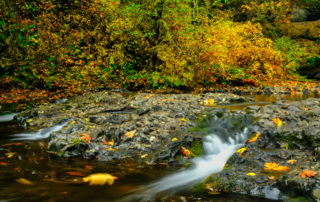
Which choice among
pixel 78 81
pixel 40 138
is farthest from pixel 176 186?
pixel 78 81

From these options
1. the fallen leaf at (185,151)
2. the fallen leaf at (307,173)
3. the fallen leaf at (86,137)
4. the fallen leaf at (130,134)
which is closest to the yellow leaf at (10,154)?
the fallen leaf at (86,137)

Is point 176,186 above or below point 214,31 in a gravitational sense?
below

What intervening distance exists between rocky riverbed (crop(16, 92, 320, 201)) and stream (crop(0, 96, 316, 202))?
0.67 ft

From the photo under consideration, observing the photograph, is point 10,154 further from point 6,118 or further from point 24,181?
point 6,118

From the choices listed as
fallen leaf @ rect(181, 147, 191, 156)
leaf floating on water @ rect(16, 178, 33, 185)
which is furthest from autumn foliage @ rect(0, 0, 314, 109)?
leaf floating on water @ rect(16, 178, 33, 185)

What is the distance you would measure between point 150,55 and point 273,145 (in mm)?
9781

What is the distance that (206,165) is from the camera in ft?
12.9

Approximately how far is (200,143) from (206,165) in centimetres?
52

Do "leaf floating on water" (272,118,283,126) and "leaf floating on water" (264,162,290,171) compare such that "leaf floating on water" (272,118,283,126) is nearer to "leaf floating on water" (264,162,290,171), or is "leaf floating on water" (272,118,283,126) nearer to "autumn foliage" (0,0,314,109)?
"leaf floating on water" (264,162,290,171)

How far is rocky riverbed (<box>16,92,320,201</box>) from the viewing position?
282 cm

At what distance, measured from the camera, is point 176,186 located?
318cm

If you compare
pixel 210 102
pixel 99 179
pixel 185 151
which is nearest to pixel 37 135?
pixel 99 179

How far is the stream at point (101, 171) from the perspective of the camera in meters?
2.76

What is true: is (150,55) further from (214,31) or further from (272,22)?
(272,22)
